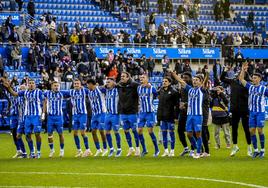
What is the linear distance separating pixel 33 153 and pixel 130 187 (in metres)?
7.78

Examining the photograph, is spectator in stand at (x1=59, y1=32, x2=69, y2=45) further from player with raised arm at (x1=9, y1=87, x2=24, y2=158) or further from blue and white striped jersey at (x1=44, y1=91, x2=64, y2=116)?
blue and white striped jersey at (x1=44, y1=91, x2=64, y2=116)

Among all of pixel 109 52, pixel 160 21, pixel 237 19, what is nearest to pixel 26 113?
pixel 109 52

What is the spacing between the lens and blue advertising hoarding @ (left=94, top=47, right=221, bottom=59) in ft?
143

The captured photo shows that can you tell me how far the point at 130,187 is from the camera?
1502cm

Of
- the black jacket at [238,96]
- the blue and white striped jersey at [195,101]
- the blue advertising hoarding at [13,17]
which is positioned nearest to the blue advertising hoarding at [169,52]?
the blue advertising hoarding at [13,17]

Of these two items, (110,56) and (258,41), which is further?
(258,41)

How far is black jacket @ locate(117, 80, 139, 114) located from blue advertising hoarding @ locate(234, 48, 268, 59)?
28.6 metres

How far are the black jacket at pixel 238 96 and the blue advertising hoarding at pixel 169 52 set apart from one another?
2208cm

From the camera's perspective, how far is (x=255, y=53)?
2009 inches

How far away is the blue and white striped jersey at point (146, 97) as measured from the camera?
2200cm

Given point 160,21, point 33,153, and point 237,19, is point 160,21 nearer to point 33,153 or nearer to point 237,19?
point 237,19

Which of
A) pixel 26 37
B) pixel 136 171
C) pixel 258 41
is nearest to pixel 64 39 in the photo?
pixel 26 37

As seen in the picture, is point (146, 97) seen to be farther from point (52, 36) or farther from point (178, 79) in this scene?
point (52, 36)

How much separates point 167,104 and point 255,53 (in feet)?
98.2
